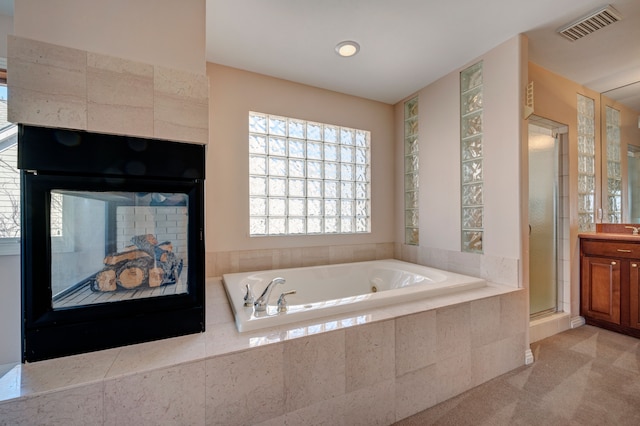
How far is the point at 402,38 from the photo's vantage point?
6.18 feet

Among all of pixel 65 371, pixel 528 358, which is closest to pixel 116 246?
pixel 65 371

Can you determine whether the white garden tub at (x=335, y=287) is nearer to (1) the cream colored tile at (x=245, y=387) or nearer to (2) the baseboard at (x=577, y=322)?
(1) the cream colored tile at (x=245, y=387)

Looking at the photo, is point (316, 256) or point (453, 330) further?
point (316, 256)

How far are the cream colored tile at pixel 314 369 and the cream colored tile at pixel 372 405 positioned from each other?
0.10 meters

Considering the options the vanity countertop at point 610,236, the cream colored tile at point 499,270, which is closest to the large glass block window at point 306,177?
the cream colored tile at point 499,270

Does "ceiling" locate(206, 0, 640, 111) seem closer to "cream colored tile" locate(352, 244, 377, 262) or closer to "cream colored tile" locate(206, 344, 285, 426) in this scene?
"cream colored tile" locate(352, 244, 377, 262)

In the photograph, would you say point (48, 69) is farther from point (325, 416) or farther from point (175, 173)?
point (325, 416)

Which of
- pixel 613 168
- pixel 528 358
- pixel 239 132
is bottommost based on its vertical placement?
pixel 528 358

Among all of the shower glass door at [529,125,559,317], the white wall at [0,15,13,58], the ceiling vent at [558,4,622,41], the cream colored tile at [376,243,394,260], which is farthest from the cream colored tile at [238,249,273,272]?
the ceiling vent at [558,4,622,41]

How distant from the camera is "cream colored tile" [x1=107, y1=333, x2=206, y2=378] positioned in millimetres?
974

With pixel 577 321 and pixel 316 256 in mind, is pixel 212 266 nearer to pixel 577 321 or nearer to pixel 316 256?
pixel 316 256

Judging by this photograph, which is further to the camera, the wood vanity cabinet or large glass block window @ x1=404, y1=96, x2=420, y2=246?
large glass block window @ x1=404, y1=96, x2=420, y2=246

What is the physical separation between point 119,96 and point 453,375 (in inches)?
89.7

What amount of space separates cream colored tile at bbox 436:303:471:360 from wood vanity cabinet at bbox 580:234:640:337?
1836 mm
